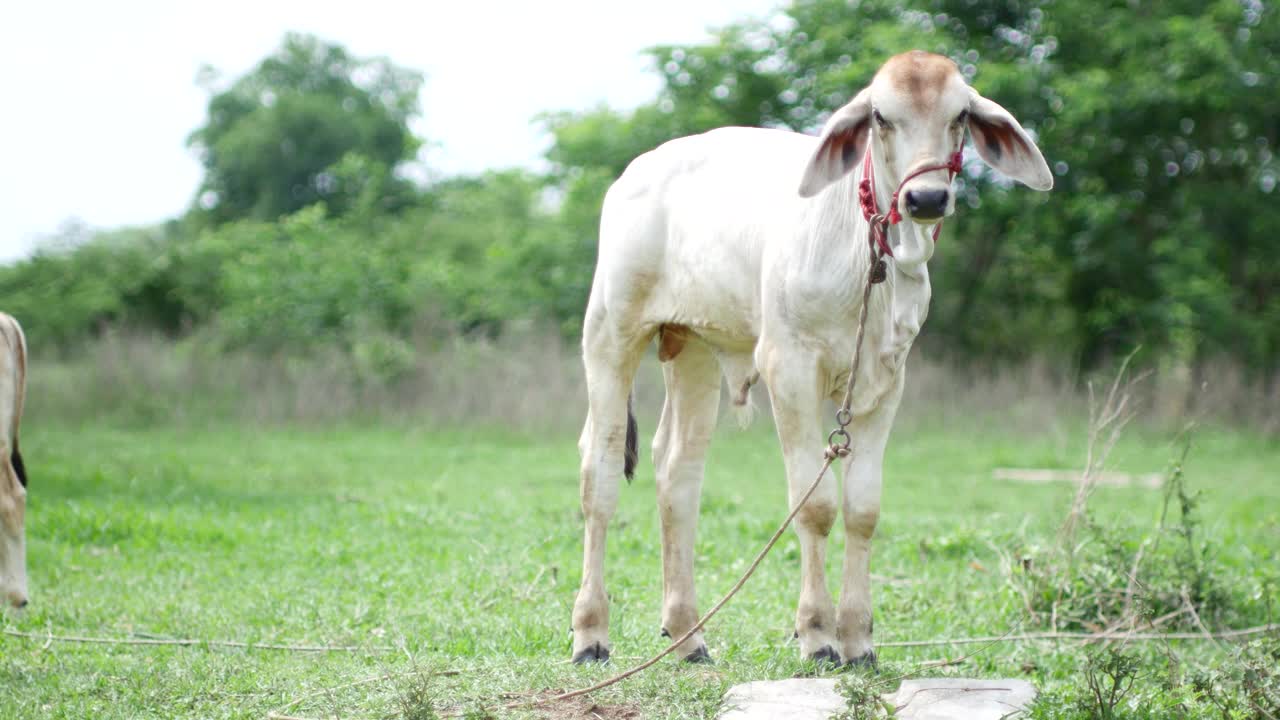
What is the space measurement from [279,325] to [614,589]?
1217 centimetres

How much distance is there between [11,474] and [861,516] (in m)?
4.55

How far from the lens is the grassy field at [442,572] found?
15.3 feet

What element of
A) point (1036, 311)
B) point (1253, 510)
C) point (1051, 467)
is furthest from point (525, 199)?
point (1253, 510)

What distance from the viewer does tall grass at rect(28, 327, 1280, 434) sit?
609 inches

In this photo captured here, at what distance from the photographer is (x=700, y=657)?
491 cm

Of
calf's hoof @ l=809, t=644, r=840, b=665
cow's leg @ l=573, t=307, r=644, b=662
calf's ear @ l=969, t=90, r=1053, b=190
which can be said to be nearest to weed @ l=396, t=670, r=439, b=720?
cow's leg @ l=573, t=307, r=644, b=662

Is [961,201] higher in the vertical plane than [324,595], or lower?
higher

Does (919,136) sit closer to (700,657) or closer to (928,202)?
(928,202)

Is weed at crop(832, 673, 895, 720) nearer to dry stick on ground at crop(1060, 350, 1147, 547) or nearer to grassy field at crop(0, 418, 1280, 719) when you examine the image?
grassy field at crop(0, 418, 1280, 719)

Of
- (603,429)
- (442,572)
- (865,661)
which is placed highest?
(603,429)

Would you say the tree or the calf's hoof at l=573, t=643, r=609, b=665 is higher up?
the tree

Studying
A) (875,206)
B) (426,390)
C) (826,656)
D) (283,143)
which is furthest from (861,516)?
(283,143)

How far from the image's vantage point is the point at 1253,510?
35.0 ft

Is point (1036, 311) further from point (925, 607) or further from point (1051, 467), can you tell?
point (925, 607)
